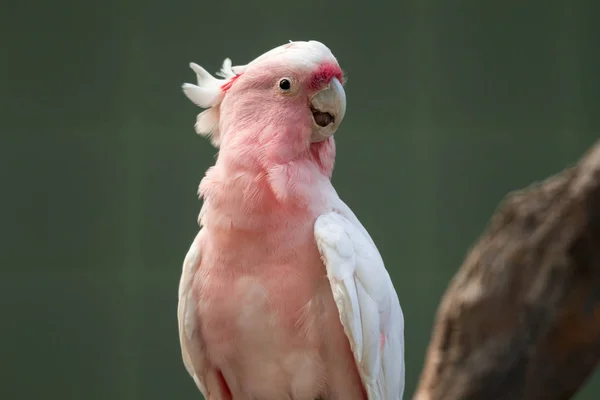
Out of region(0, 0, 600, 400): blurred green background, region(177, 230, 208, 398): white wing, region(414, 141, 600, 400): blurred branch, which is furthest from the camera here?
region(0, 0, 600, 400): blurred green background

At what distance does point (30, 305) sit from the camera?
10.7 feet

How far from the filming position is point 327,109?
5.63 ft

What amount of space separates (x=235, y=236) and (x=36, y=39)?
2.04 meters

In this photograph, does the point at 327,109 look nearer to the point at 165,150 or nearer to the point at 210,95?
the point at 210,95

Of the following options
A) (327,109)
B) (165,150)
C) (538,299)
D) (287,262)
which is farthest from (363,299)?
(165,150)

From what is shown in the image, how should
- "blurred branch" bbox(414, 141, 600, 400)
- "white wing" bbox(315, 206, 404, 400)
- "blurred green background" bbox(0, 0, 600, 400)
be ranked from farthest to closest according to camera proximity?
"blurred green background" bbox(0, 0, 600, 400) < "white wing" bbox(315, 206, 404, 400) < "blurred branch" bbox(414, 141, 600, 400)

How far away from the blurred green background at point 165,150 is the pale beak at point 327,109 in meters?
1.57

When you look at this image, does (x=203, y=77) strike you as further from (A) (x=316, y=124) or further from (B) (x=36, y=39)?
(B) (x=36, y=39)

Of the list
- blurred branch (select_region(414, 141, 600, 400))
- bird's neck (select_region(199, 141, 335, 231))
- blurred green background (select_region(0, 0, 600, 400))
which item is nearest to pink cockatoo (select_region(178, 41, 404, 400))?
bird's neck (select_region(199, 141, 335, 231))

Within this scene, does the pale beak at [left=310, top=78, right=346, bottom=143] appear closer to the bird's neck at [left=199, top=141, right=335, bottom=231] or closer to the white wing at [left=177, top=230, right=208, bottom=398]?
the bird's neck at [left=199, top=141, right=335, bottom=231]

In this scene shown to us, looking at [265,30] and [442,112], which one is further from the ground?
[265,30]

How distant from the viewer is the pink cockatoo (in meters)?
1.66

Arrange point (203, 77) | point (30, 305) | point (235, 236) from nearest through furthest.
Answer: point (235, 236) < point (203, 77) < point (30, 305)

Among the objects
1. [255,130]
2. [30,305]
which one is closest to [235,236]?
[255,130]
